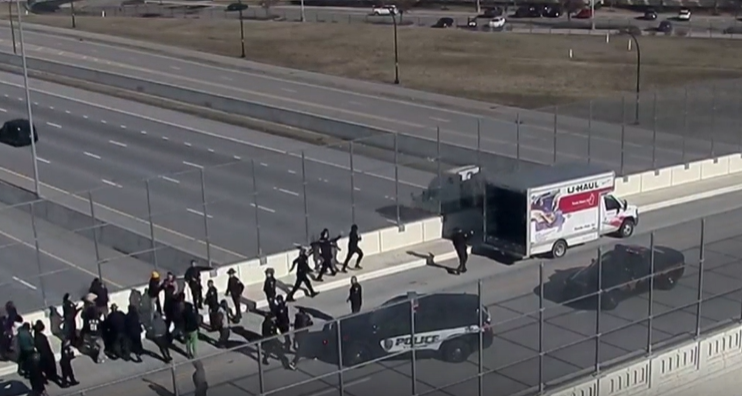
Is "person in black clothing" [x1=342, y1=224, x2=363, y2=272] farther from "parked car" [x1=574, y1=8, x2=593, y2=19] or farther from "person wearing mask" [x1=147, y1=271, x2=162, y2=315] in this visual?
"parked car" [x1=574, y1=8, x2=593, y2=19]

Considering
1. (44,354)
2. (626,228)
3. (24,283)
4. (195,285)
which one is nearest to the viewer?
(44,354)

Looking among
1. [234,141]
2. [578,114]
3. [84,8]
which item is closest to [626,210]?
[578,114]

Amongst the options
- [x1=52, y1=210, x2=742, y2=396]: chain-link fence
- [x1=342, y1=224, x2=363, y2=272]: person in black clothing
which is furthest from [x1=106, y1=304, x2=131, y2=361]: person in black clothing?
[x1=342, y1=224, x2=363, y2=272]: person in black clothing

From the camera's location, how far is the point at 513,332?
632 inches

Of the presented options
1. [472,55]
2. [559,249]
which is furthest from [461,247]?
[472,55]

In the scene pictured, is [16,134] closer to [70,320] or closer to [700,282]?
[70,320]

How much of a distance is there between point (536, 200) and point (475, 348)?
1040 cm

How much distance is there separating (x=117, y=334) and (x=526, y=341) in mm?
7339

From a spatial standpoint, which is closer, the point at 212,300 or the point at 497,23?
the point at 212,300

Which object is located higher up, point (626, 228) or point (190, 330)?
point (190, 330)

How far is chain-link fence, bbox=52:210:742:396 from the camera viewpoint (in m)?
14.4

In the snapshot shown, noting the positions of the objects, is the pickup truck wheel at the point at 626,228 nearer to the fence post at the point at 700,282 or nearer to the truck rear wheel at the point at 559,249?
the truck rear wheel at the point at 559,249

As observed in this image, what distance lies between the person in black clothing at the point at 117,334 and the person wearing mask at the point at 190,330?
1047 mm

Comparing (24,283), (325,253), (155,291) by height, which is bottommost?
(24,283)
